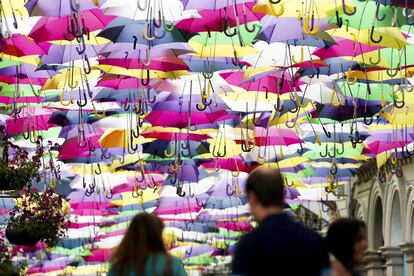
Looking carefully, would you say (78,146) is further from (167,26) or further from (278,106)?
(167,26)

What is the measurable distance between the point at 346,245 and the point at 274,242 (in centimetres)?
139

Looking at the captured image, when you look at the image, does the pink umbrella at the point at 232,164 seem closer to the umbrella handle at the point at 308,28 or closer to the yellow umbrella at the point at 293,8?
the yellow umbrella at the point at 293,8

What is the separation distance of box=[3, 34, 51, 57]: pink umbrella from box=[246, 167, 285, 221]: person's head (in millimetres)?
13142

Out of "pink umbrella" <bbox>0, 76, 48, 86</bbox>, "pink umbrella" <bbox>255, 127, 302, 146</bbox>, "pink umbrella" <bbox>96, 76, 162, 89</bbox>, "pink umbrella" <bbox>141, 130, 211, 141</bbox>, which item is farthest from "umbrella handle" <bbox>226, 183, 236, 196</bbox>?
"pink umbrella" <bbox>96, 76, 162, 89</bbox>

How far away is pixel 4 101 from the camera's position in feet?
80.0

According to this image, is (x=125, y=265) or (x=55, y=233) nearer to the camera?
(x=125, y=265)

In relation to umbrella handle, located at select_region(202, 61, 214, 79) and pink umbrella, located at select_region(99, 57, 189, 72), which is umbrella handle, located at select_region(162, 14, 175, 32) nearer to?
pink umbrella, located at select_region(99, 57, 189, 72)

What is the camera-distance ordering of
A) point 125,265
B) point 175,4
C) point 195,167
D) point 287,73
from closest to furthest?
1. point 125,265
2. point 175,4
3. point 287,73
4. point 195,167

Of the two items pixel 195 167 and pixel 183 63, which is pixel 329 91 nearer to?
pixel 183 63

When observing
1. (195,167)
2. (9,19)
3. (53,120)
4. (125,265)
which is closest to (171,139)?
(53,120)

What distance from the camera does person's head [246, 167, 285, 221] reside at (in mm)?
6539

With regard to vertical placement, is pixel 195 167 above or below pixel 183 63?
below

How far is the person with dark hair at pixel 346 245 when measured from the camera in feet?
25.2

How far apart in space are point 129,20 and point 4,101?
719 centimetres
